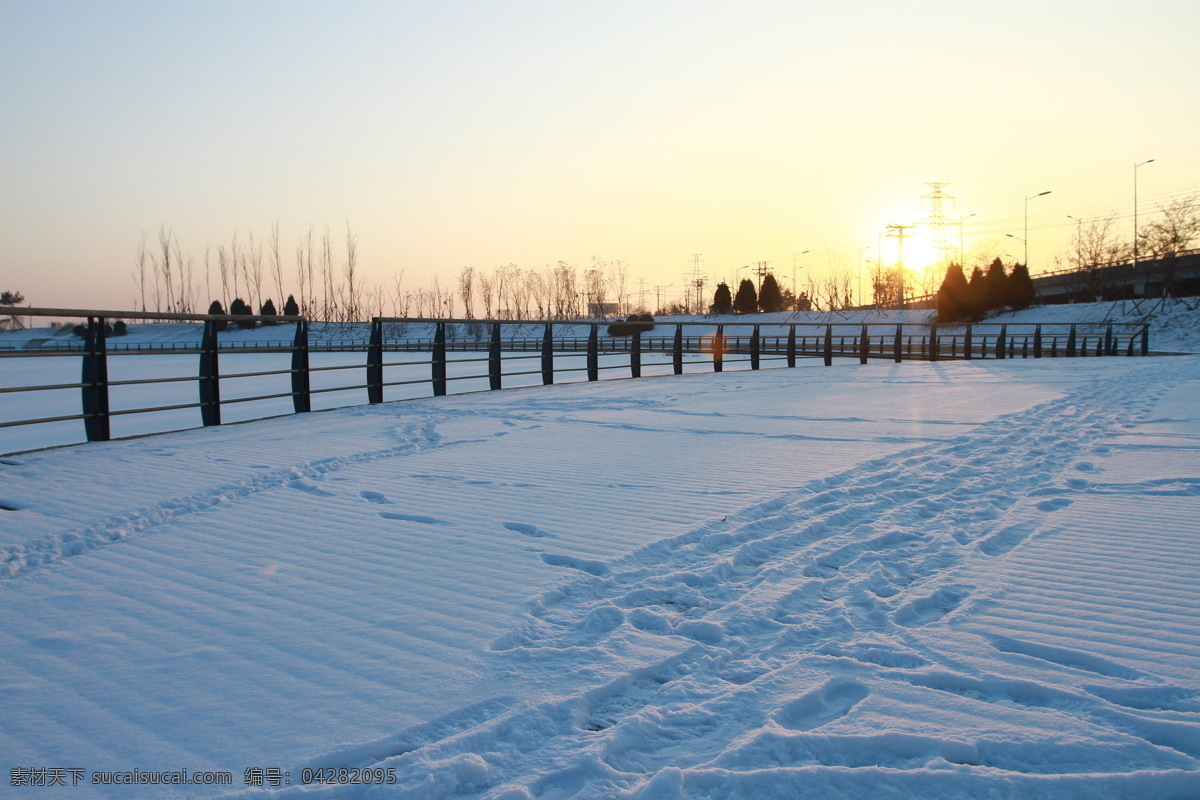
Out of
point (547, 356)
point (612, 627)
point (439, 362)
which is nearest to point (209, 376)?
point (439, 362)

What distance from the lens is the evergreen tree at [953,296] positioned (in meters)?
53.1

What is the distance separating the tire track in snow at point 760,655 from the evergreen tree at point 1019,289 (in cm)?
5403

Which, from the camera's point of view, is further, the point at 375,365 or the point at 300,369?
the point at 375,365

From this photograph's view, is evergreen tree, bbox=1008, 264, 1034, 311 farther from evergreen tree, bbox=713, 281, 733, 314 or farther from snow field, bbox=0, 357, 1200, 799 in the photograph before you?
snow field, bbox=0, 357, 1200, 799

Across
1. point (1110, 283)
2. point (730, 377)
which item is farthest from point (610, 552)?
point (1110, 283)

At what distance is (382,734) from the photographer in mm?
2156

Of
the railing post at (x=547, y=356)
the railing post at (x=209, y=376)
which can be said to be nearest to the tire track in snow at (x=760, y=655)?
the railing post at (x=209, y=376)

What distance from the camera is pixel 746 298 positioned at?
70.6 m

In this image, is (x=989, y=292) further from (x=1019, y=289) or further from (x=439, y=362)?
(x=439, y=362)

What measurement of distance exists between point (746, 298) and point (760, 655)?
6978 cm

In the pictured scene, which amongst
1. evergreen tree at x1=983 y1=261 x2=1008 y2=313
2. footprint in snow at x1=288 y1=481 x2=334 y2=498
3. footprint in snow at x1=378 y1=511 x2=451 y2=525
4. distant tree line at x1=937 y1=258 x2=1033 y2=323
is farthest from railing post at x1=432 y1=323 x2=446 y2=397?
evergreen tree at x1=983 y1=261 x2=1008 y2=313

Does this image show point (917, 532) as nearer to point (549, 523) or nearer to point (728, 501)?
point (728, 501)

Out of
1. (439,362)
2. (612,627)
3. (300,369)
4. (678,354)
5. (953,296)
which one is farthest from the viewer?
(953,296)

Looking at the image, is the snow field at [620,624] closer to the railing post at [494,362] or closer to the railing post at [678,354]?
the railing post at [494,362]
